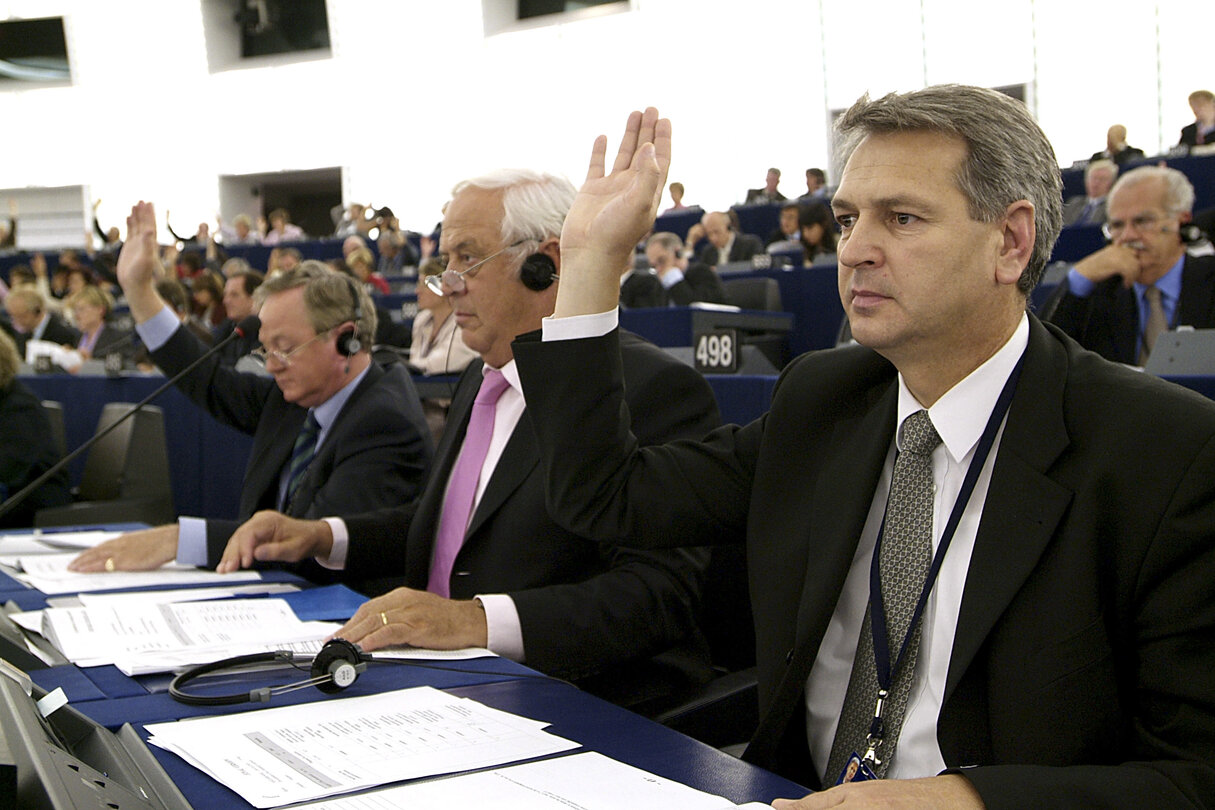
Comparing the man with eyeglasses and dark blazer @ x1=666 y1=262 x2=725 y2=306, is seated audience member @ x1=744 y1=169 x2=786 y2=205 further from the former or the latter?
the man with eyeglasses

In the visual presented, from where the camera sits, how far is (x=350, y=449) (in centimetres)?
237

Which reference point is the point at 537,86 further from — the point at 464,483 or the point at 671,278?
the point at 464,483

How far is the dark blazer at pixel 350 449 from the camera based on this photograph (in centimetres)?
232

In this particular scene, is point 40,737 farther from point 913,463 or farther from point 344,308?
point 344,308

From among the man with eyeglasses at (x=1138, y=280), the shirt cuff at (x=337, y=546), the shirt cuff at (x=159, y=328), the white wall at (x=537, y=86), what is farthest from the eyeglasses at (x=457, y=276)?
the white wall at (x=537, y=86)

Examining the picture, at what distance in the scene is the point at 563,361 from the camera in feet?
4.05

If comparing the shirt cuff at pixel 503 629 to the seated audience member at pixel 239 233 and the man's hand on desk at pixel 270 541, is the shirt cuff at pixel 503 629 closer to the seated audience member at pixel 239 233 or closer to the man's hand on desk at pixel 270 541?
the man's hand on desk at pixel 270 541

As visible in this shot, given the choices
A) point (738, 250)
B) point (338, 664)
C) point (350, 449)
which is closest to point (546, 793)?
point (338, 664)

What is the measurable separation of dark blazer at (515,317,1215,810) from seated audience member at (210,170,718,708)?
0.33 m

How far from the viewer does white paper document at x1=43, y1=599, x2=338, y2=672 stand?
1.37m

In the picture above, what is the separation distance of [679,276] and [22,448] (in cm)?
459

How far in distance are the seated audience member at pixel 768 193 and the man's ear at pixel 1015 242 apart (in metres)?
11.1

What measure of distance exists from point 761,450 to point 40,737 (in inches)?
32.9

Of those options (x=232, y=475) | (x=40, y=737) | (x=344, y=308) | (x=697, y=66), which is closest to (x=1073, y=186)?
(x=697, y=66)
